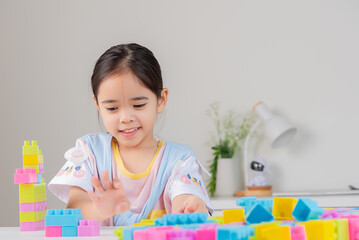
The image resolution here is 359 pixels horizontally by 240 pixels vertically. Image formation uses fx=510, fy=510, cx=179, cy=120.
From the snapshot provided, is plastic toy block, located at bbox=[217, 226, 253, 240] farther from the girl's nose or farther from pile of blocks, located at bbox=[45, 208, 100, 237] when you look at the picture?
the girl's nose

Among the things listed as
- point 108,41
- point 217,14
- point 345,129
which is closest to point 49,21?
point 108,41

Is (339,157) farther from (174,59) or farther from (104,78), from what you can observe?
(104,78)

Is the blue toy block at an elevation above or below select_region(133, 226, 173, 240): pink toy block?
above

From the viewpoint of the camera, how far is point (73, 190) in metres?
1.26

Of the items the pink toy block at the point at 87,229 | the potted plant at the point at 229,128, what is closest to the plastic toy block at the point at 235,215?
the pink toy block at the point at 87,229

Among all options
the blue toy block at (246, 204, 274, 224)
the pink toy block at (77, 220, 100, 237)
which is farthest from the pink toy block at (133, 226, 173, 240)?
the pink toy block at (77, 220, 100, 237)

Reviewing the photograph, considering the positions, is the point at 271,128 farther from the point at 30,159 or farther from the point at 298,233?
the point at 298,233

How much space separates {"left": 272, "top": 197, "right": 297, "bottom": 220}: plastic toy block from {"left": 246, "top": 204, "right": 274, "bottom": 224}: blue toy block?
8 centimetres

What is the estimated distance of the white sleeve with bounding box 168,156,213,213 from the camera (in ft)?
3.96

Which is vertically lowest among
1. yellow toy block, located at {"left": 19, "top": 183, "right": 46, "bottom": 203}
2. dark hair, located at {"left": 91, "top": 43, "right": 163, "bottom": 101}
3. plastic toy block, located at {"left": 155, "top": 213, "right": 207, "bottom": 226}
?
plastic toy block, located at {"left": 155, "top": 213, "right": 207, "bottom": 226}

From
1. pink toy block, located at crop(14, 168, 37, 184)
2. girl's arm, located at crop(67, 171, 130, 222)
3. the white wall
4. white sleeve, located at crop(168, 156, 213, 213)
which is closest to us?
girl's arm, located at crop(67, 171, 130, 222)

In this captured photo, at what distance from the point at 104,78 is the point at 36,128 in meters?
2.21

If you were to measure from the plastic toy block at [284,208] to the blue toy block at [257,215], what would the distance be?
0.08 metres

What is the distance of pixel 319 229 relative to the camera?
0.54m
